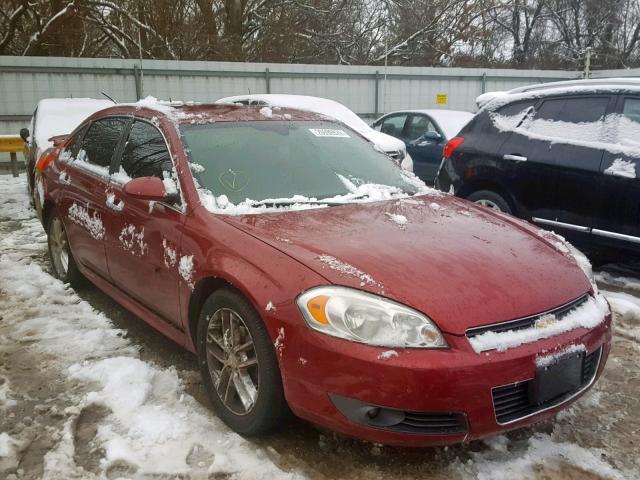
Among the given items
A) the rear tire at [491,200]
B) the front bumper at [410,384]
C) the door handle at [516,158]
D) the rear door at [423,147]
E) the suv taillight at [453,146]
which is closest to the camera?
the front bumper at [410,384]

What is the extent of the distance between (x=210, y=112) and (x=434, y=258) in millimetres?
1878

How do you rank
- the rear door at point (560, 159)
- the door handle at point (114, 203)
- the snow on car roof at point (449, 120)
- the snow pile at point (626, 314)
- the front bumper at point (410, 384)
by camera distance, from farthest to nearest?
the snow on car roof at point (449, 120)
the rear door at point (560, 159)
the snow pile at point (626, 314)
the door handle at point (114, 203)
the front bumper at point (410, 384)

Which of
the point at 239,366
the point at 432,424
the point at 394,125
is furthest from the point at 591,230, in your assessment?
the point at 394,125

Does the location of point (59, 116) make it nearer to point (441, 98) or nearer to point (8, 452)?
point (8, 452)

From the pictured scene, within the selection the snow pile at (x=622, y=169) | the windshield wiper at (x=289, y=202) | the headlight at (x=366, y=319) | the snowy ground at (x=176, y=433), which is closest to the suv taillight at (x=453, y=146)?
the snow pile at (x=622, y=169)

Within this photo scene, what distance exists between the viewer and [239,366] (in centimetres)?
269

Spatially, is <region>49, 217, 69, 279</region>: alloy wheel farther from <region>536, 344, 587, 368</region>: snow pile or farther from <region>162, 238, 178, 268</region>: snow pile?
<region>536, 344, 587, 368</region>: snow pile

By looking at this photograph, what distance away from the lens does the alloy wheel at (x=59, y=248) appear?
Answer: 15.4ft

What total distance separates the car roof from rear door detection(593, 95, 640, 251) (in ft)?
7.55

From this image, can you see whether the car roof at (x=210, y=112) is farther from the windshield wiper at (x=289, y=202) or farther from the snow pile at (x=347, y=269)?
the snow pile at (x=347, y=269)

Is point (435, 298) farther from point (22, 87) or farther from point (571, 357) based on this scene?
point (22, 87)

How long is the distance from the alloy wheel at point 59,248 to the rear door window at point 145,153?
123 cm

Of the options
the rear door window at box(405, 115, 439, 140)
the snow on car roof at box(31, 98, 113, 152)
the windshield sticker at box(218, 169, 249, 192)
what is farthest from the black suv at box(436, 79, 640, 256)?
the snow on car roof at box(31, 98, 113, 152)

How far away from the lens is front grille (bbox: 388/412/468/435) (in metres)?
2.24
